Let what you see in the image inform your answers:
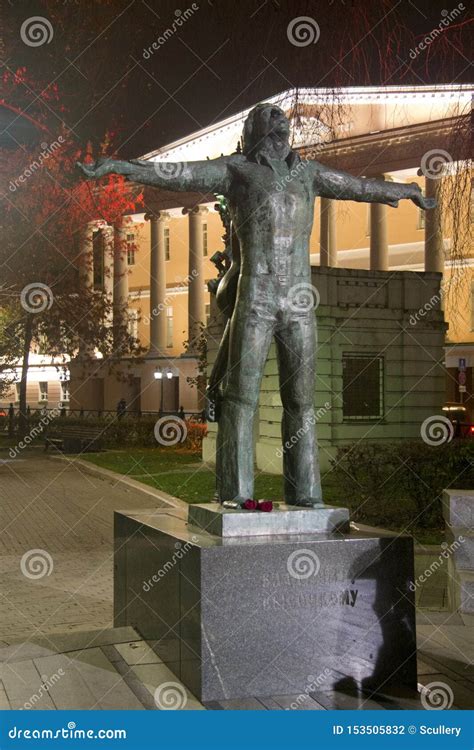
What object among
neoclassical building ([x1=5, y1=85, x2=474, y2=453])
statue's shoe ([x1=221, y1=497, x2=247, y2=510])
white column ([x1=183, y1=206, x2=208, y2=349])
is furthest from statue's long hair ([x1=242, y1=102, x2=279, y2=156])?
white column ([x1=183, y1=206, x2=208, y2=349])

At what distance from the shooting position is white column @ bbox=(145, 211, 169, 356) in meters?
60.5

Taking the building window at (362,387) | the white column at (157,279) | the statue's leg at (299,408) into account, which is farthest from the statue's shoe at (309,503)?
the white column at (157,279)

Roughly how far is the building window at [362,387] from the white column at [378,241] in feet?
79.1

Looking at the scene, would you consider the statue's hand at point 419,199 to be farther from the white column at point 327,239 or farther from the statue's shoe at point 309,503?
the white column at point 327,239

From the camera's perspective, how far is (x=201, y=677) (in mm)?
5410

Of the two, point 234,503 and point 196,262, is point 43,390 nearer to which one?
point 196,262

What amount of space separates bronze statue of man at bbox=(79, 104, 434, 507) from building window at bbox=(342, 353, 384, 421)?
1786 centimetres

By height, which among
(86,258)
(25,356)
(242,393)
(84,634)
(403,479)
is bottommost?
(84,634)

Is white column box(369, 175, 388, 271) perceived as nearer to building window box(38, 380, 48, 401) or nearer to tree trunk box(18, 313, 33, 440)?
tree trunk box(18, 313, 33, 440)

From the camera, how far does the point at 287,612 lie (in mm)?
5660

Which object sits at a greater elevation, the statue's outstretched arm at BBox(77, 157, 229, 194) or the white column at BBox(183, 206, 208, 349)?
the white column at BBox(183, 206, 208, 349)

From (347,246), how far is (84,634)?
5271 centimetres

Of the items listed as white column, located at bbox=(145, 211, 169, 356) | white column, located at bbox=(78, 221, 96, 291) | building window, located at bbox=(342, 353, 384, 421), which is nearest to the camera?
building window, located at bbox=(342, 353, 384, 421)

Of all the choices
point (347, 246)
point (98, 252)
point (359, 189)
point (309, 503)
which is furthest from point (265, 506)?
point (347, 246)
